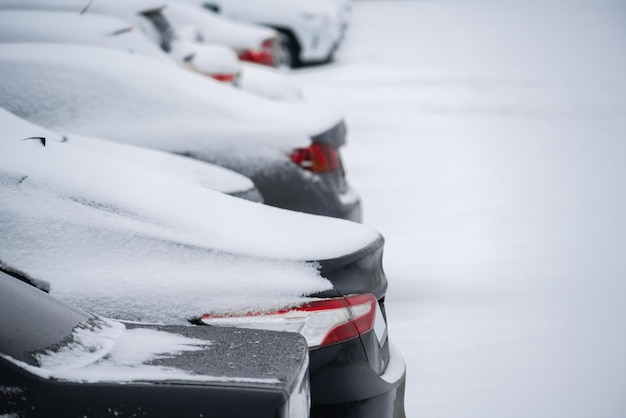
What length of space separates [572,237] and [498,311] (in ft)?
6.17

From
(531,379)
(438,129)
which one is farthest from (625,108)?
(531,379)

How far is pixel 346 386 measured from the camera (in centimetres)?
282

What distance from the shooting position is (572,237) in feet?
23.3

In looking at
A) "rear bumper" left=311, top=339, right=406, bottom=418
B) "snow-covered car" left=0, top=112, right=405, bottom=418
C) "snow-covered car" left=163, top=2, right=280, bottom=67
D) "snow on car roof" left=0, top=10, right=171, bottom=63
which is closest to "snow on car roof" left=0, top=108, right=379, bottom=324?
"snow-covered car" left=0, top=112, right=405, bottom=418

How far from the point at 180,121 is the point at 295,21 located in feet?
35.2

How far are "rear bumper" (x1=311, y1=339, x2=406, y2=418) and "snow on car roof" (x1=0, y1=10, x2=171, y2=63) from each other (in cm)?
456

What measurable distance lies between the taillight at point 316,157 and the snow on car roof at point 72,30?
2.38m

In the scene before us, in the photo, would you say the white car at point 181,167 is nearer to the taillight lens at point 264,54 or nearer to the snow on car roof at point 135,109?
the snow on car roof at point 135,109

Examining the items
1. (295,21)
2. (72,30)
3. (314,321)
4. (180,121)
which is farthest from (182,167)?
(295,21)

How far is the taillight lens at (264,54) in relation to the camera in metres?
12.8

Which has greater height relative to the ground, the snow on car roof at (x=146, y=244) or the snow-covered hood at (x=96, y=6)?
the snow on car roof at (x=146, y=244)

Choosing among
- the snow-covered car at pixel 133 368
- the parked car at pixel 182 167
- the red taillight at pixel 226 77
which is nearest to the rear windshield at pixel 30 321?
the snow-covered car at pixel 133 368

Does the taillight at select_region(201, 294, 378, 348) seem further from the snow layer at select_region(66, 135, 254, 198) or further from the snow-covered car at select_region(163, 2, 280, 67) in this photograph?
the snow-covered car at select_region(163, 2, 280, 67)

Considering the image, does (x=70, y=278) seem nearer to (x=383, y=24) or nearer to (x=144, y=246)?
(x=144, y=246)
